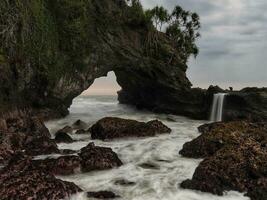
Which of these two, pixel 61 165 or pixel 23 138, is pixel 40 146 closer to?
pixel 23 138

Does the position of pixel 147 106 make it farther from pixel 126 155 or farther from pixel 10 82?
pixel 126 155

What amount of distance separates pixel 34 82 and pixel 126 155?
365 inches

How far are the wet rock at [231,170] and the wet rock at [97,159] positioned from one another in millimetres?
2398

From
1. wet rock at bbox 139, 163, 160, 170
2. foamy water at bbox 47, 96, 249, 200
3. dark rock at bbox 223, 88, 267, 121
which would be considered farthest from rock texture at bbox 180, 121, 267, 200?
dark rock at bbox 223, 88, 267, 121

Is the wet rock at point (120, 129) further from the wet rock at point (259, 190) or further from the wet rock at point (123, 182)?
the wet rock at point (259, 190)

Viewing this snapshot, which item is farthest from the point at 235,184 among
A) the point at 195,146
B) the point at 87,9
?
the point at 87,9

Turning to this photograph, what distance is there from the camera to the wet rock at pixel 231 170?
9.13 m

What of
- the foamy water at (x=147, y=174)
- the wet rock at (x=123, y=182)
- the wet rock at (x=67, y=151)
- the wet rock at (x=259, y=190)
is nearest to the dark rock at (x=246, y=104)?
the foamy water at (x=147, y=174)

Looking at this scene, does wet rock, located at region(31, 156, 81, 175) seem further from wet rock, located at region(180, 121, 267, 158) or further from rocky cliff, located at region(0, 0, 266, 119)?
rocky cliff, located at region(0, 0, 266, 119)

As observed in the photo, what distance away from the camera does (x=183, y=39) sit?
1186 inches

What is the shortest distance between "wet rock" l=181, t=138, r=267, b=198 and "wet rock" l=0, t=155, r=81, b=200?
2699 millimetres

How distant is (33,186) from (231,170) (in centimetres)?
477

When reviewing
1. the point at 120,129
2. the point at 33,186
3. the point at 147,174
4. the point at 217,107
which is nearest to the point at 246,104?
the point at 217,107

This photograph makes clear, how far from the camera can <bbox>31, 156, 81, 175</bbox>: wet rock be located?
33.2ft
